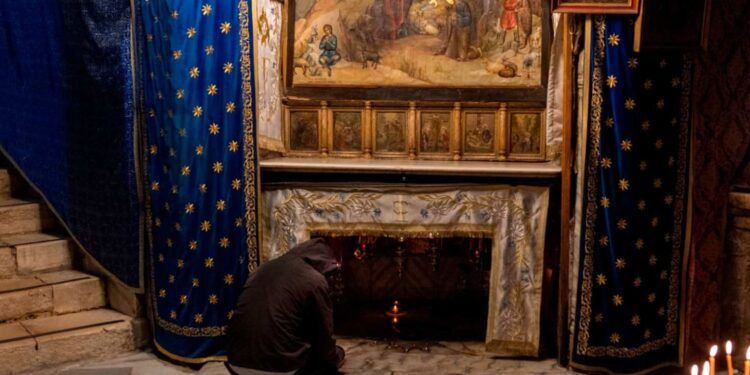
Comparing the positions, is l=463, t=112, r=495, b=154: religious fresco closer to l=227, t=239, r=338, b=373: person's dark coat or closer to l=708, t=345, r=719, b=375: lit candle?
l=227, t=239, r=338, b=373: person's dark coat

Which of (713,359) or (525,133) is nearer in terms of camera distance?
(713,359)

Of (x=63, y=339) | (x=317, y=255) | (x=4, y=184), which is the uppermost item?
(x=4, y=184)

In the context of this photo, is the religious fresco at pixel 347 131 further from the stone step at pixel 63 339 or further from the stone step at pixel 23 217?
the stone step at pixel 23 217

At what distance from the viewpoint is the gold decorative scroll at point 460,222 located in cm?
450

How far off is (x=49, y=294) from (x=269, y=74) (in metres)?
2.08

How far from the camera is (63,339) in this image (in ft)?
14.7

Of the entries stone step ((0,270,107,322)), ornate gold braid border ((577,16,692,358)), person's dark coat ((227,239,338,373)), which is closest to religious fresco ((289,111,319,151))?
person's dark coat ((227,239,338,373))

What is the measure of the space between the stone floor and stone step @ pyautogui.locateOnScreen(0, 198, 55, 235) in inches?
52.3

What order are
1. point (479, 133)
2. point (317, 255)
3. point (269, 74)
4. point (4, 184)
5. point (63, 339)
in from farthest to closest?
point (4, 184), point (479, 133), point (269, 74), point (63, 339), point (317, 255)

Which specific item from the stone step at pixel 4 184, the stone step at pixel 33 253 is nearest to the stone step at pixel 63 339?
the stone step at pixel 33 253

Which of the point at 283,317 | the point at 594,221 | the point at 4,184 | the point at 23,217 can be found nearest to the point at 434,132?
the point at 594,221

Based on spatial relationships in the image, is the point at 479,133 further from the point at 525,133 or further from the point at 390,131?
the point at 390,131

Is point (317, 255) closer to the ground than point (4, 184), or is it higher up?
closer to the ground

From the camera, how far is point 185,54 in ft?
14.1
